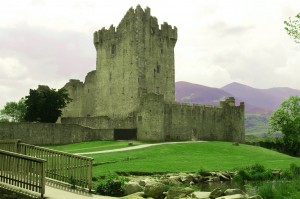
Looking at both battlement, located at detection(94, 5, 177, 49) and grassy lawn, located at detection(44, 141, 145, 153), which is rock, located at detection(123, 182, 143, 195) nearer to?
grassy lawn, located at detection(44, 141, 145, 153)

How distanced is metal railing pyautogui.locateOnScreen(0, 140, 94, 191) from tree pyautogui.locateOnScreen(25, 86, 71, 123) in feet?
145

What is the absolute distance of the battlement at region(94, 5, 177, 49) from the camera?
70.9m

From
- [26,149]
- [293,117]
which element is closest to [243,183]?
[26,149]

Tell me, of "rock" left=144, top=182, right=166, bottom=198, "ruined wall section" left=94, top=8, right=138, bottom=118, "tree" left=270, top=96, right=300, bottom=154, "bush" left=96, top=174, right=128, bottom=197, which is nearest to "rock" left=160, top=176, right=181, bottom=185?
"rock" left=144, top=182, right=166, bottom=198

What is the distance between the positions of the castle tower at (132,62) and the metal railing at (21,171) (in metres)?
48.6

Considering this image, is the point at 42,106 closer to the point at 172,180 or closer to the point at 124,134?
the point at 124,134

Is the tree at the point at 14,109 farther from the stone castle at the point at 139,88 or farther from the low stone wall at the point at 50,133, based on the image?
the low stone wall at the point at 50,133

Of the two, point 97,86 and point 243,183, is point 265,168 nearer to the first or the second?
point 243,183

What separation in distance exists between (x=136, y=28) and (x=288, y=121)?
2619 cm

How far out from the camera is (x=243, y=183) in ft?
102

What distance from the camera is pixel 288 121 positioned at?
66.1m

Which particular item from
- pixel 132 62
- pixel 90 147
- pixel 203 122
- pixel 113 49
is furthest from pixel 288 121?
pixel 90 147

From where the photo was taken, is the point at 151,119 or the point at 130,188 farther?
the point at 151,119

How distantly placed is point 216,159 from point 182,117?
22926 mm
